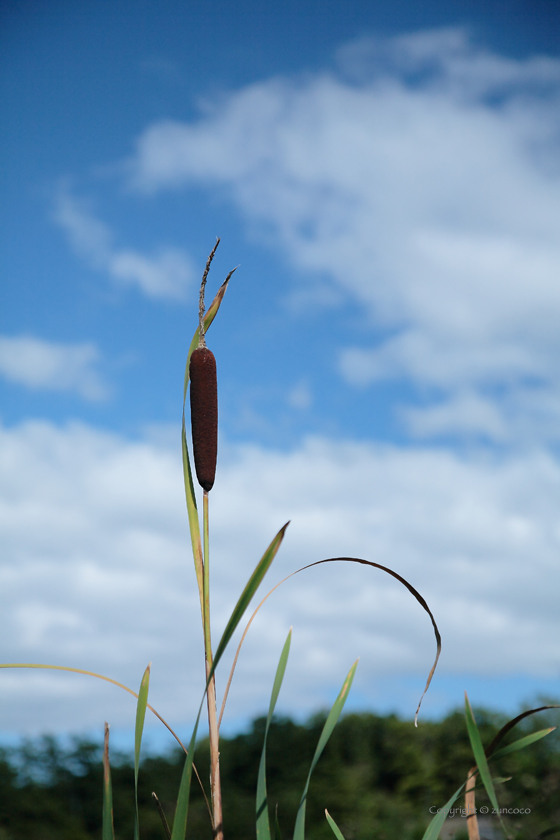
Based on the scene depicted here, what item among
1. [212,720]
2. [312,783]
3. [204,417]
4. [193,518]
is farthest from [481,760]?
[312,783]

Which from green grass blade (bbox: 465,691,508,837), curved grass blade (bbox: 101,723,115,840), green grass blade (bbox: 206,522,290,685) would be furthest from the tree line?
green grass blade (bbox: 206,522,290,685)

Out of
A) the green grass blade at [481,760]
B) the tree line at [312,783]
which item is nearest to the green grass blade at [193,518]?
the green grass blade at [481,760]

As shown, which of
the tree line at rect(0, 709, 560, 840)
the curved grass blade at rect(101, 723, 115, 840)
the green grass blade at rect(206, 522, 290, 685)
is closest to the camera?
the green grass blade at rect(206, 522, 290, 685)

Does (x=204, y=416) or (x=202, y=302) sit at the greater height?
(x=202, y=302)

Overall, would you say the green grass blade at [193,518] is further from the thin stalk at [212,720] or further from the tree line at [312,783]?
the tree line at [312,783]

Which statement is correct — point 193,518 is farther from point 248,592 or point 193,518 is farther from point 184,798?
point 184,798

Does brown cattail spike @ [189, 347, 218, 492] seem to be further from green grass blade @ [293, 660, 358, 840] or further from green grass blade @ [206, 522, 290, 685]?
green grass blade @ [293, 660, 358, 840]

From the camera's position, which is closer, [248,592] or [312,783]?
[248,592]
